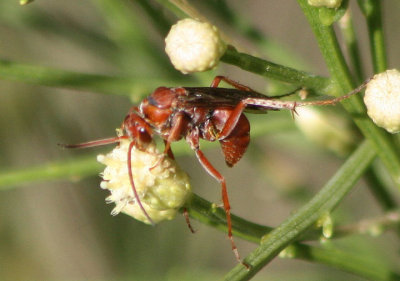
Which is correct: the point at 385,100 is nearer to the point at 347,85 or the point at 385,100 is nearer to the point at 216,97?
the point at 347,85

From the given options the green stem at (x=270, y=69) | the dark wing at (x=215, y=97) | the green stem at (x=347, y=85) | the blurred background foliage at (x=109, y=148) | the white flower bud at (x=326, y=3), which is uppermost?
the white flower bud at (x=326, y=3)

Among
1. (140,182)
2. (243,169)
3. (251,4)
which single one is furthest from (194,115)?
(251,4)

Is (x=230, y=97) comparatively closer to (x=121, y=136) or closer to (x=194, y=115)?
(x=194, y=115)

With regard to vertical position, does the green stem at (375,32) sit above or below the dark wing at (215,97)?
above

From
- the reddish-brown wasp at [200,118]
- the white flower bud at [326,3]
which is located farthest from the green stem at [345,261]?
the white flower bud at [326,3]

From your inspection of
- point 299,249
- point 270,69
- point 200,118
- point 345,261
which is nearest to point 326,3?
point 270,69

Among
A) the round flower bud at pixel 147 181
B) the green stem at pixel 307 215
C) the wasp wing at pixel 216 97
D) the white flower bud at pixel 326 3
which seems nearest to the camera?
the white flower bud at pixel 326 3

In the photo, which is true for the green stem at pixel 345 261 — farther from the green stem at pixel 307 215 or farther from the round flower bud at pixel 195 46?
the round flower bud at pixel 195 46
